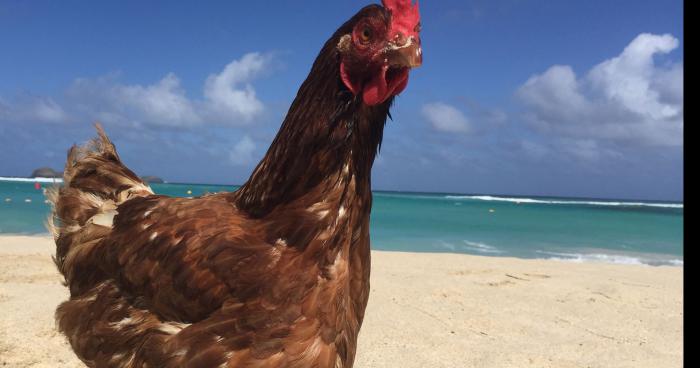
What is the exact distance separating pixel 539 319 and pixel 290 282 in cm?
439

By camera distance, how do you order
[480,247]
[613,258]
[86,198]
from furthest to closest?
[480,247], [613,258], [86,198]

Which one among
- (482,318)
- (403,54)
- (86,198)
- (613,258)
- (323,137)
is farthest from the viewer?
(613,258)

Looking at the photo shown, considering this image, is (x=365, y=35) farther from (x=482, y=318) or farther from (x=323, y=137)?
(x=482, y=318)

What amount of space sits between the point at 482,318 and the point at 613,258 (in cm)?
982

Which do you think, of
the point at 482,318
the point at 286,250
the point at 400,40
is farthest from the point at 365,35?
the point at 482,318

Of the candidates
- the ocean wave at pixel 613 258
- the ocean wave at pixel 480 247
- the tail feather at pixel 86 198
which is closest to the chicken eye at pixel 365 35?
the tail feather at pixel 86 198

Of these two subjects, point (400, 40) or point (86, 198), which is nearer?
point (400, 40)

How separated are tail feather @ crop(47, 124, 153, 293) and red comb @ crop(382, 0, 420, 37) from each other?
206 centimetres

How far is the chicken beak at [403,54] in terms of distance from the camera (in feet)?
6.53

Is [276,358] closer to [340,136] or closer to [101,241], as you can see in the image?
[340,136]

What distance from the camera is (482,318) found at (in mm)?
5301

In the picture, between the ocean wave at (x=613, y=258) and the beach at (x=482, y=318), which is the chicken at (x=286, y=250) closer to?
the beach at (x=482, y=318)

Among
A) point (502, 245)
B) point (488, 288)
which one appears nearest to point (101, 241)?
point (488, 288)

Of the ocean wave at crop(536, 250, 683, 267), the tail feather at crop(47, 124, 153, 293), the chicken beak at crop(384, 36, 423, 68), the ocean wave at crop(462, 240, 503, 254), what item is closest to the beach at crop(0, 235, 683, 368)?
the tail feather at crop(47, 124, 153, 293)
